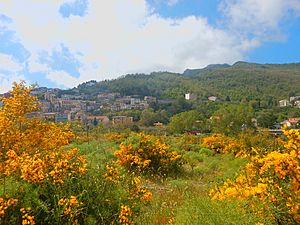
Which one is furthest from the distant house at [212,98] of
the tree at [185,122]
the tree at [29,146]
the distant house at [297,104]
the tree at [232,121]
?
the tree at [29,146]

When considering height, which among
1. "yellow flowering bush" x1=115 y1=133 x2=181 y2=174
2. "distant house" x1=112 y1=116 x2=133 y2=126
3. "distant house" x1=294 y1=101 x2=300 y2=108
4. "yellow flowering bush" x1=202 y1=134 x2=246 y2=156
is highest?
"distant house" x1=294 y1=101 x2=300 y2=108

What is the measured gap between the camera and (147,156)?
10.8 meters

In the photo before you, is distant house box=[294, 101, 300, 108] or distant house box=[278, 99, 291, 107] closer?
distant house box=[294, 101, 300, 108]

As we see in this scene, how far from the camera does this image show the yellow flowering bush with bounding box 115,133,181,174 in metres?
10.4

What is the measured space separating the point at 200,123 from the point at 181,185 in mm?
44247

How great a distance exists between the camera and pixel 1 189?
4277 millimetres

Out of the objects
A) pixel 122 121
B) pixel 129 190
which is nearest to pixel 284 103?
pixel 122 121

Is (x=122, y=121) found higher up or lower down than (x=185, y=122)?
higher up

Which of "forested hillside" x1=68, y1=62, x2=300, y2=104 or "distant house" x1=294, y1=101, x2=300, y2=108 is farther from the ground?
"forested hillside" x1=68, y1=62, x2=300, y2=104

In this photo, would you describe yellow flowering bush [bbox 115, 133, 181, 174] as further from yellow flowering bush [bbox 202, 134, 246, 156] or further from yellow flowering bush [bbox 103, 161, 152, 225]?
yellow flowering bush [bbox 202, 134, 246, 156]

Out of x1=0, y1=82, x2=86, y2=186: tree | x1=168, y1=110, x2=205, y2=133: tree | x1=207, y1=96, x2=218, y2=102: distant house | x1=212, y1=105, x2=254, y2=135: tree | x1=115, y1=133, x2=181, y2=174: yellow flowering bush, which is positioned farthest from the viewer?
x1=207, y1=96, x2=218, y2=102: distant house

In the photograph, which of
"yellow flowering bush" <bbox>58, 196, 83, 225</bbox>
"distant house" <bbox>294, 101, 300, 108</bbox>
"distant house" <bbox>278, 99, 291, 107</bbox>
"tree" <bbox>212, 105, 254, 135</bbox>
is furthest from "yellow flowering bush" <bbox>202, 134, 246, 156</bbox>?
"distant house" <bbox>294, 101, 300, 108</bbox>

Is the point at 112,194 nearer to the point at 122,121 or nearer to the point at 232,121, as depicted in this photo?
the point at 232,121

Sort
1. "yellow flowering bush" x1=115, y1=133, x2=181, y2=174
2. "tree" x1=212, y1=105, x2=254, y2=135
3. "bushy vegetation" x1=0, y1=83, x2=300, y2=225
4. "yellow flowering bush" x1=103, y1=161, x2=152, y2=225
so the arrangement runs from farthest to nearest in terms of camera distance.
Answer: "tree" x1=212, y1=105, x2=254, y2=135 → "yellow flowering bush" x1=115, y1=133, x2=181, y2=174 → "yellow flowering bush" x1=103, y1=161, x2=152, y2=225 → "bushy vegetation" x1=0, y1=83, x2=300, y2=225
